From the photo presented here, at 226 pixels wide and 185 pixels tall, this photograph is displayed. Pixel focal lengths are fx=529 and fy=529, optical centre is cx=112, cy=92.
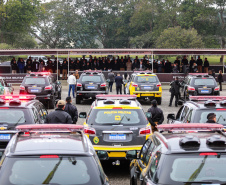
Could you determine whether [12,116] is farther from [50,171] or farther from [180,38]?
[180,38]

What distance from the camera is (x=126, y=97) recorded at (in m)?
12.8

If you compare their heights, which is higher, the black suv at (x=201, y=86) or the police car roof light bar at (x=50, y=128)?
the police car roof light bar at (x=50, y=128)

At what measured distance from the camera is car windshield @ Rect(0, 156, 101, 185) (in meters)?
5.73

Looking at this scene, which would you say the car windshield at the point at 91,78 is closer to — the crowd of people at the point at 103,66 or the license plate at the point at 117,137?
the crowd of people at the point at 103,66

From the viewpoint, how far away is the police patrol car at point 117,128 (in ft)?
34.9

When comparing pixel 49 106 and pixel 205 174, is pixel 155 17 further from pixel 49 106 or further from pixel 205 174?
pixel 205 174

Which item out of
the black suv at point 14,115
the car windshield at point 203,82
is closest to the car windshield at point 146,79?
the car windshield at point 203,82

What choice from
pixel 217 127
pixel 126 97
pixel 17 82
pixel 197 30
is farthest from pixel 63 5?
pixel 217 127

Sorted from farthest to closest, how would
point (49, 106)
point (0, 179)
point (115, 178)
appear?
point (49, 106) → point (115, 178) → point (0, 179)

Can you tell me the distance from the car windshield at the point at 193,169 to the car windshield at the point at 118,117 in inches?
201

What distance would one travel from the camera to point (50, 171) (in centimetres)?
585

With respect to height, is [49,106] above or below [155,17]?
below

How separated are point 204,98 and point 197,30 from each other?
231ft

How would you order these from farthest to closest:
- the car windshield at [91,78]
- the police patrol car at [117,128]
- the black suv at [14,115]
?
the car windshield at [91,78] < the police patrol car at [117,128] < the black suv at [14,115]
